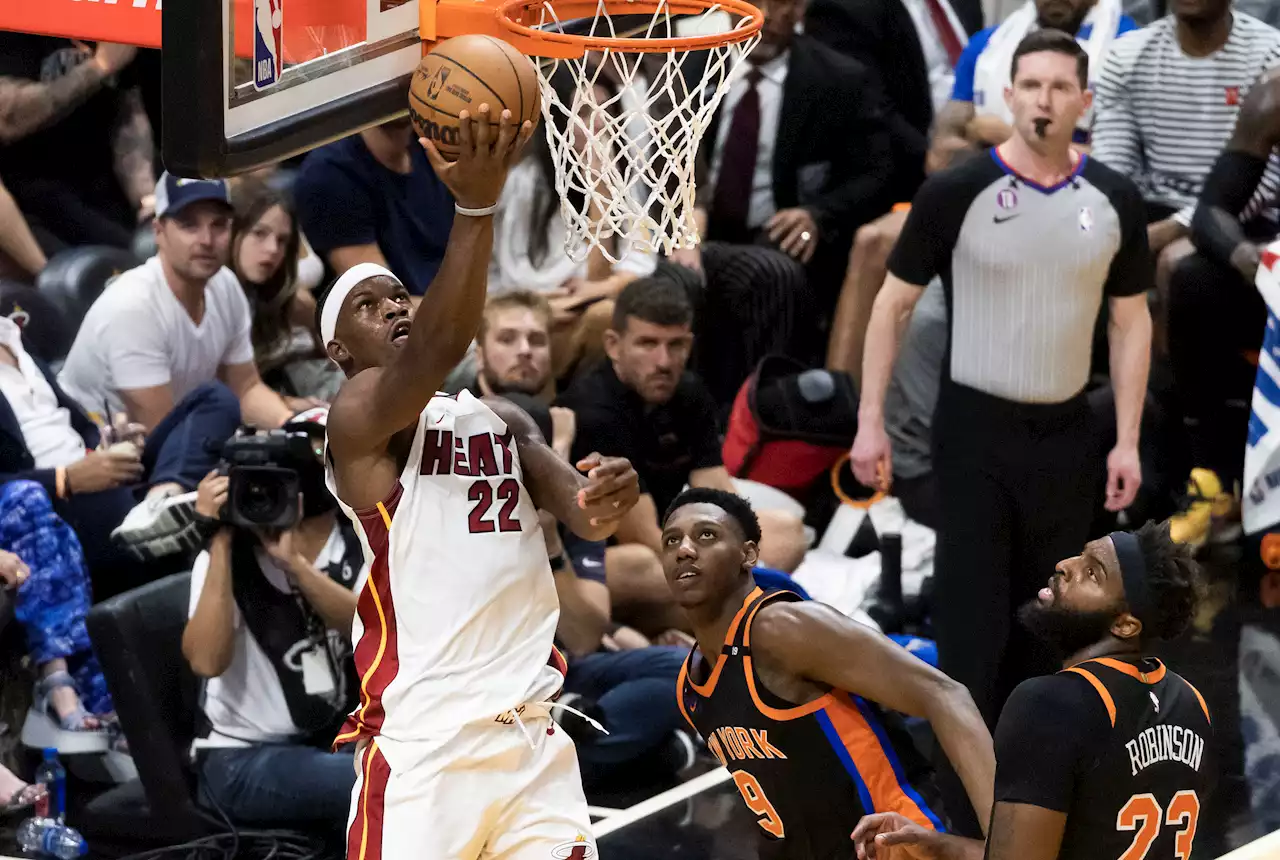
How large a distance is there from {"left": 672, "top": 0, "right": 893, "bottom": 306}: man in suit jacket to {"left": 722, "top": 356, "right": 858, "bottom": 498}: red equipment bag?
2.52ft

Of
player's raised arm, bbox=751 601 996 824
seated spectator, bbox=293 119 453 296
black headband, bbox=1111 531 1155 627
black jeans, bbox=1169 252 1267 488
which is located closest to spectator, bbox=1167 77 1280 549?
black jeans, bbox=1169 252 1267 488

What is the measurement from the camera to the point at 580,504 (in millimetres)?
3449

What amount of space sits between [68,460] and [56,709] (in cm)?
85

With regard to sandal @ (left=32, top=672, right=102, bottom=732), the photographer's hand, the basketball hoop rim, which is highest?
the basketball hoop rim

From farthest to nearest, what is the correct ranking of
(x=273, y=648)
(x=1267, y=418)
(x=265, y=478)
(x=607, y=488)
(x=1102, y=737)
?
(x=1267, y=418) → (x=273, y=648) → (x=265, y=478) → (x=607, y=488) → (x=1102, y=737)

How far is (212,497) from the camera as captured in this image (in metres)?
5.25

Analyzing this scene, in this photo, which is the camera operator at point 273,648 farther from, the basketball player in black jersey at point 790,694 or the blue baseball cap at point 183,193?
the basketball player in black jersey at point 790,694

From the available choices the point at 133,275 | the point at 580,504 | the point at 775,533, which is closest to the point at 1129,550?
the point at 580,504

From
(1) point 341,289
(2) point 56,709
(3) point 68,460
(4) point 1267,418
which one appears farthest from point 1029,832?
(4) point 1267,418

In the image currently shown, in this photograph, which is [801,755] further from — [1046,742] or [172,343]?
[172,343]

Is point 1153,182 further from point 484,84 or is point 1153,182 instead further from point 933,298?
point 484,84

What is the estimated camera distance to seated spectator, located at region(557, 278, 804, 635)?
6305 mm

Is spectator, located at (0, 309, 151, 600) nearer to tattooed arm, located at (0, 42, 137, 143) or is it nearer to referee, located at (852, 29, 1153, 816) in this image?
tattooed arm, located at (0, 42, 137, 143)

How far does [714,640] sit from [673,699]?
1624 millimetres
